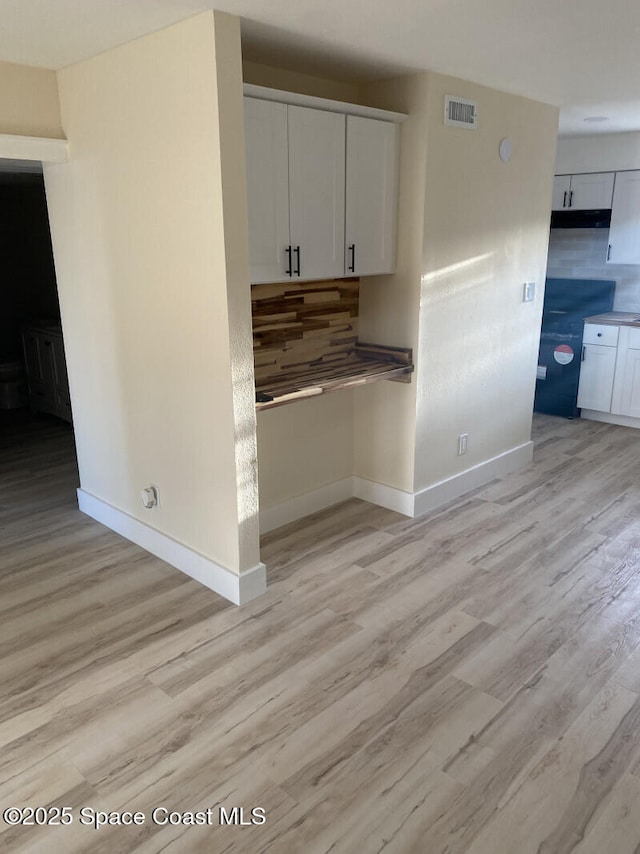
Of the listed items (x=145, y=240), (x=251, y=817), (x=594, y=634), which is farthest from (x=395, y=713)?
(x=145, y=240)

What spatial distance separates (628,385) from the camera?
17.6 ft

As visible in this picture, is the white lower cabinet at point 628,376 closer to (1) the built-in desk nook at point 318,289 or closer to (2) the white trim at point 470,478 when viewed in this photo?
(2) the white trim at point 470,478

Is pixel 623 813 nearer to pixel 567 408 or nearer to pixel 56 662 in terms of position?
pixel 56 662

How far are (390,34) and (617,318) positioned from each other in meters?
3.71

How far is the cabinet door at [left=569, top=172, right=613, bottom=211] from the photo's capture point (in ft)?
17.5

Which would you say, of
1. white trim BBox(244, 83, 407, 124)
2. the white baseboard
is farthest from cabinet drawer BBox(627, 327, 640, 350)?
white trim BBox(244, 83, 407, 124)

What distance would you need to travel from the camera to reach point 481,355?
4.00m

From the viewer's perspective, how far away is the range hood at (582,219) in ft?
17.6

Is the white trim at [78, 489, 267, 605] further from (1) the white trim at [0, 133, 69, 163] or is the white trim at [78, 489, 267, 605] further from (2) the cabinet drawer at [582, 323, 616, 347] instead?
(2) the cabinet drawer at [582, 323, 616, 347]

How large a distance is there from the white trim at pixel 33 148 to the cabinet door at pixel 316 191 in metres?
1.18

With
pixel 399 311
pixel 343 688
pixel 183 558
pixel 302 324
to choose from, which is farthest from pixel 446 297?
pixel 343 688

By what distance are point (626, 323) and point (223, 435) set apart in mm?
3914

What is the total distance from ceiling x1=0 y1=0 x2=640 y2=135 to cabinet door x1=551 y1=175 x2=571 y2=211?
219 cm

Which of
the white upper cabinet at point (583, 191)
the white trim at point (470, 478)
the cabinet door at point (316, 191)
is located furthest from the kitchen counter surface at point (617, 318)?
the cabinet door at point (316, 191)
